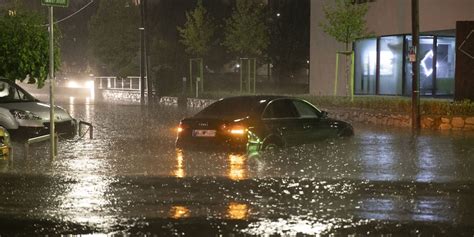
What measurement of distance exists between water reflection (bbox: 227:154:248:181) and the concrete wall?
15.1 meters

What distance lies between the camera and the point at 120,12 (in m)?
48.1

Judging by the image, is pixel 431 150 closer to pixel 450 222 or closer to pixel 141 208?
pixel 450 222

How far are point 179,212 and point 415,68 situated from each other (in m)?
12.0

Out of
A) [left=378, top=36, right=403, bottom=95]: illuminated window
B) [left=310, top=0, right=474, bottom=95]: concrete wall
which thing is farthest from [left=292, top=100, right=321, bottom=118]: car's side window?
[left=378, top=36, right=403, bottom=95]: illuminated window

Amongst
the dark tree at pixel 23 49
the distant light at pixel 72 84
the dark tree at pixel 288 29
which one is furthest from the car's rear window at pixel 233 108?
the distant light at pixel 72 84

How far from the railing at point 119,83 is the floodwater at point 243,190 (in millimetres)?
28211

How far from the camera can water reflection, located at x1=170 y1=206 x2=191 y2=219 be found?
7652mm

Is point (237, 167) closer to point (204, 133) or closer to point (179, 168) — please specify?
point (179, 168)

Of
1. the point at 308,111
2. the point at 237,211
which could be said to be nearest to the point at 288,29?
the point at 308,111

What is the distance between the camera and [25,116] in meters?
14.9

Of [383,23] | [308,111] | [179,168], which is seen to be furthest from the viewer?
[383,23]

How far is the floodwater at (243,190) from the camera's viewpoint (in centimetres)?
720

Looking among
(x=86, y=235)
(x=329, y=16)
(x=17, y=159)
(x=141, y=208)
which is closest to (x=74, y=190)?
(x=141, y=208)

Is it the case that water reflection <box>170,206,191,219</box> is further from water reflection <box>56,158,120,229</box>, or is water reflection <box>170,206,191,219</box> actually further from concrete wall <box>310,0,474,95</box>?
concrete wall <box>310,0,474,95</box>
